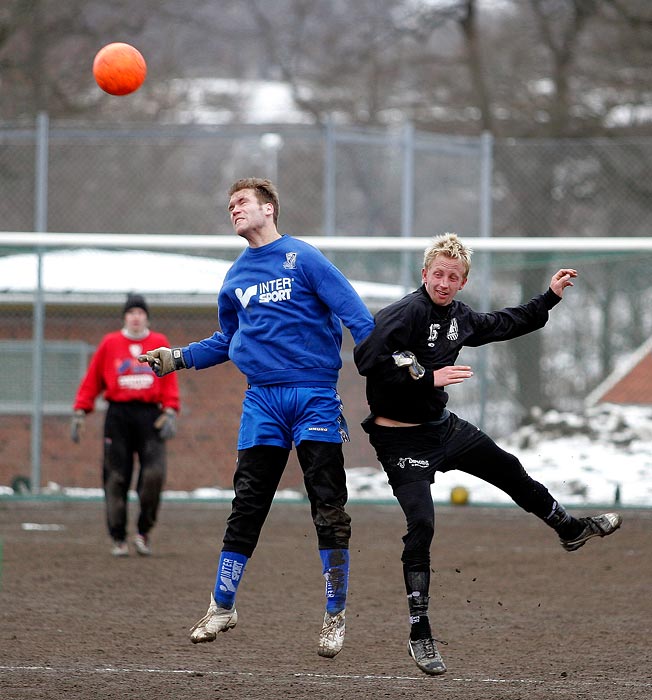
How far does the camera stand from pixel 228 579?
6.27 metres

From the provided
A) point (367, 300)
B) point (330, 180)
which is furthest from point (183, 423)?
point (330, 180)

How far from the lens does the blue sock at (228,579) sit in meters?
6.27

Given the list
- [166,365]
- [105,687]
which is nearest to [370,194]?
[166,365]

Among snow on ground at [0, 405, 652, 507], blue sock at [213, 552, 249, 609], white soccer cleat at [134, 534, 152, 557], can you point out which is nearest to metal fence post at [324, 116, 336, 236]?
snow on ground at [0, 405, 652, 507]

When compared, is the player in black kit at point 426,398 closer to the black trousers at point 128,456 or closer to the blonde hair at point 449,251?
the blonde hair at point 449,251

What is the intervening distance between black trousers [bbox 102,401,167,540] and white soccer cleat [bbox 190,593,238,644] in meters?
4.48

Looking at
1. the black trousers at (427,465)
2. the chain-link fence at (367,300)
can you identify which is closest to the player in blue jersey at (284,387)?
the black trousers at (427,465)

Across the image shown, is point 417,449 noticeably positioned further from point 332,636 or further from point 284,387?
point 332,636

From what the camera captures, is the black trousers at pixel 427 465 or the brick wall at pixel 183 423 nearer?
the black trousers at pixel 427 465

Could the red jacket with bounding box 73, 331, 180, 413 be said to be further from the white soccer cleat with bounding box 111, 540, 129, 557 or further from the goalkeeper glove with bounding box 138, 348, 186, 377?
the goalkeeper glove with bounding box 138, 348, 186, 377

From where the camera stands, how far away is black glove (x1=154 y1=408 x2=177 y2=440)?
10.6 m

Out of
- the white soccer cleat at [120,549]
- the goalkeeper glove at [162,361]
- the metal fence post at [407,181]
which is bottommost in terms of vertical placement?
the white soccer cleat at [120,549]

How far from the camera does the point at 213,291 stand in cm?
1426

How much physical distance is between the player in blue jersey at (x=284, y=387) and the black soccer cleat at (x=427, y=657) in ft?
1.21
